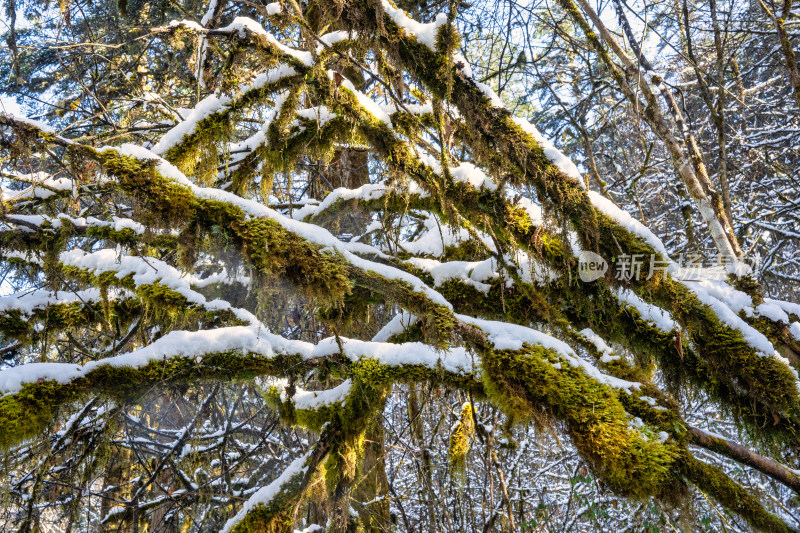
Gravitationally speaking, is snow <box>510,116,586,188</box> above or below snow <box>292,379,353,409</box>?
above

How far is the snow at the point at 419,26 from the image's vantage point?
2.72 meters

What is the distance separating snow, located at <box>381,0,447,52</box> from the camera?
8.92ft

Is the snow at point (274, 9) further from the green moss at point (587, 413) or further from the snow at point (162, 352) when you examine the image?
the green moss at point (587, 413)

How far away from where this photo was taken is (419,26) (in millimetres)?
2789

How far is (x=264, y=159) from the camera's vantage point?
13.5ft

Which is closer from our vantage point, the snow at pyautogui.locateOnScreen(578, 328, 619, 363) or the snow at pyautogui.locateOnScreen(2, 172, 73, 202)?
the snow at pyautogui.locateOnScreen(2, 172, 73, 202)

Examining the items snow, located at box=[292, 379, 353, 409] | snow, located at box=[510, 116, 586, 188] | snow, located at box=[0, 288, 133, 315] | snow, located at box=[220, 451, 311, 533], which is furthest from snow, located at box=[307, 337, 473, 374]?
snow, located at box=[0, 288, 133, 315]

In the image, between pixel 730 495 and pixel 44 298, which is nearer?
pixel 730 495

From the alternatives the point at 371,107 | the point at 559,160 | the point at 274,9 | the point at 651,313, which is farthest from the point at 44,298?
the point at 651,313

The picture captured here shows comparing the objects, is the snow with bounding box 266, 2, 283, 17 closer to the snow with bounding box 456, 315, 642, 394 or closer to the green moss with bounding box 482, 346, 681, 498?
the snow with bounding box 456, 315, 642, 394

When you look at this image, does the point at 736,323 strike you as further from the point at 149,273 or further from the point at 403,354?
the point at 149,273

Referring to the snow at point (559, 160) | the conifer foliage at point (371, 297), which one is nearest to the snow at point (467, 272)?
the conifer foliage at point (371, 297)

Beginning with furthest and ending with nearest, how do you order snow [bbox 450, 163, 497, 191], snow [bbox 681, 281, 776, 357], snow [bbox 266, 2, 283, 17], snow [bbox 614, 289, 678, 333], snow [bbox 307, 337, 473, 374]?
snow [bbox 614, 289, 678, 333] < snow [bbox 266, 2, 283, 17] < snow [bbox 450, 163, 497, 191] < snow [bbox 681, 281, 776, 357] < snow [bbox 307, 337, 473, 374]

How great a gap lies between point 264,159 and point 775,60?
6172 millimetres
